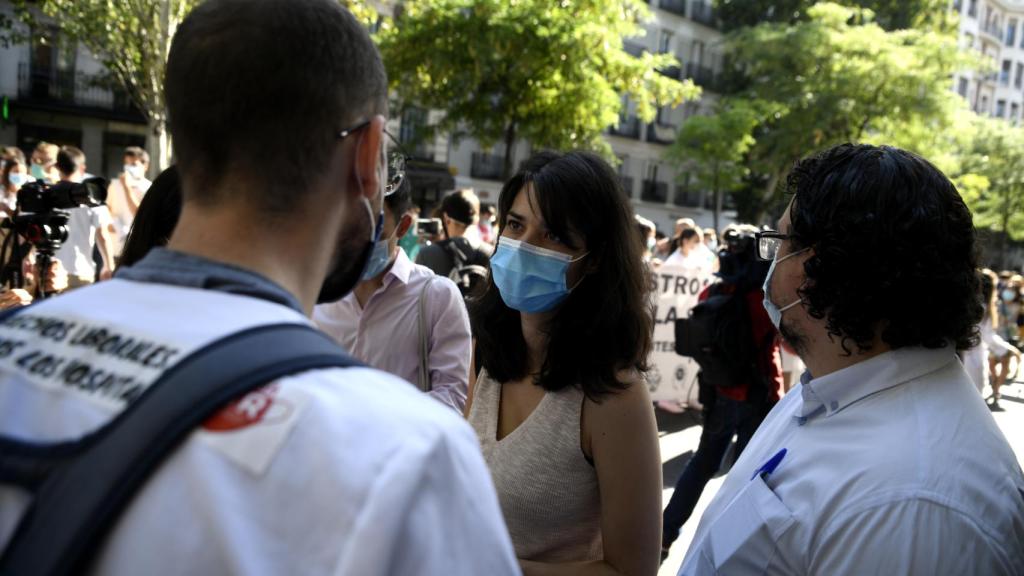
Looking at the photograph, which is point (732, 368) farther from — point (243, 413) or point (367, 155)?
point (243, 413)

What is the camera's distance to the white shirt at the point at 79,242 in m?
6.12

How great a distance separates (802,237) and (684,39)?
38184 millimetres

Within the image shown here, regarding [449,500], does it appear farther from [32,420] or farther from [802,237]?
[802,237]

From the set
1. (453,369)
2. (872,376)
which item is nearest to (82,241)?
(453,369)

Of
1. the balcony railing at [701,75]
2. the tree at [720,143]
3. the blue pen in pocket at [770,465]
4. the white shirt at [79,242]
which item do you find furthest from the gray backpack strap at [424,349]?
the balcony railing at [701,75]

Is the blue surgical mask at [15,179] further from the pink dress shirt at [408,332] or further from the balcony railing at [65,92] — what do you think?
the balcony railing at [65,92]

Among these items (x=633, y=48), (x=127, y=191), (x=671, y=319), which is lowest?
(x=671, y=319)

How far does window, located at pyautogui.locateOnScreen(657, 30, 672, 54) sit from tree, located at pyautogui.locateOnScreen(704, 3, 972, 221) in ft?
20.9

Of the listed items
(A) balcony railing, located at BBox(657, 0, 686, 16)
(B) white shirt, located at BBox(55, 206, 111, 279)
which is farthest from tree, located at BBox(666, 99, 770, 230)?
(B) white shirt, located at BBox(55, 206, 111, 279)

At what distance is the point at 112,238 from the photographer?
22.9 feet

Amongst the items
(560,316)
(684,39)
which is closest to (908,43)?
(684,39)

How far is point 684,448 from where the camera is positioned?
680 centimetres

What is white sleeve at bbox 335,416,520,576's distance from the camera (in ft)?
2.49

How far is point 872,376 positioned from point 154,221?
211 cm
